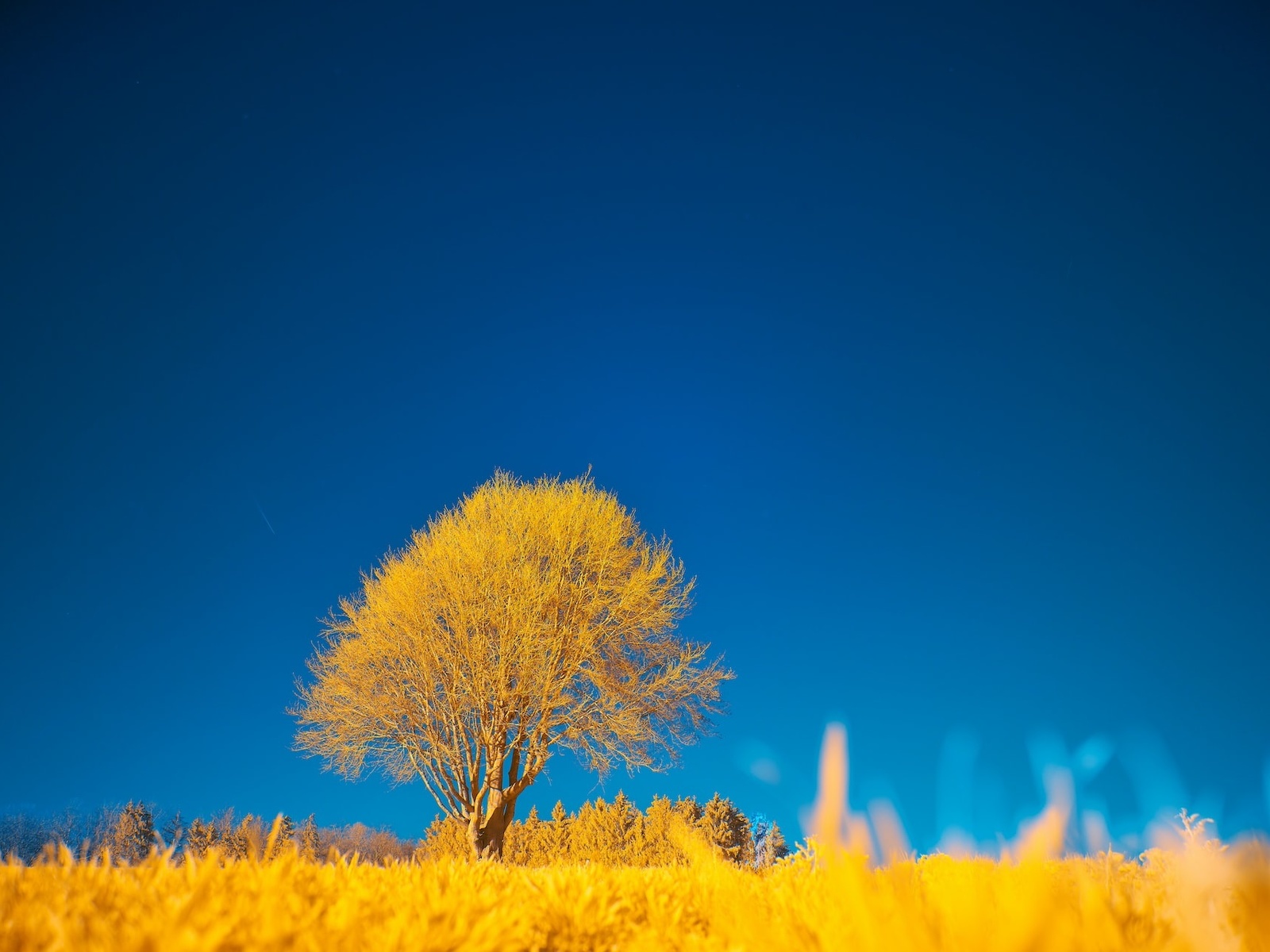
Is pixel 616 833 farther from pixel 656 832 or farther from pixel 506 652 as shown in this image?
pixel 506 652

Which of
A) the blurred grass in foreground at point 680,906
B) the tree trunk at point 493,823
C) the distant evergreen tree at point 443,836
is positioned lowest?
the blurred grass in foreground at point 680,906

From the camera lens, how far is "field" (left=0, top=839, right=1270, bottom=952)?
1.11m

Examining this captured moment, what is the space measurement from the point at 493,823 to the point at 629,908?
1304cm

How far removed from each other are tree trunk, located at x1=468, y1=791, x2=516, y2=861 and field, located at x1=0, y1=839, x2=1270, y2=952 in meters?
12.3

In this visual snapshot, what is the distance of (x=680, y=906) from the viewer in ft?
7.50

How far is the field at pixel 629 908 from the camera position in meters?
1.11

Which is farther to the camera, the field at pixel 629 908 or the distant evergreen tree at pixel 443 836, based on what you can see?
the distant evergreen tree at pixel 443 836

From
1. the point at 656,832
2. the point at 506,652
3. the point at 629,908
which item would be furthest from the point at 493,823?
the point at 629,908

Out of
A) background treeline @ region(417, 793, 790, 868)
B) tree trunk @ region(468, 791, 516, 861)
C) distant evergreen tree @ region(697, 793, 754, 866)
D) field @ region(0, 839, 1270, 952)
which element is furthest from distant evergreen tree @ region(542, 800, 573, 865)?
field @ region(0, 839, 1270, 952)

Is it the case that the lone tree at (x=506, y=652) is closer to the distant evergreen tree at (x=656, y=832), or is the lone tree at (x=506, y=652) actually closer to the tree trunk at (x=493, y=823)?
the tree trunk at (x=493, y=823)

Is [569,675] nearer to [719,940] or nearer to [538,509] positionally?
[538,509]

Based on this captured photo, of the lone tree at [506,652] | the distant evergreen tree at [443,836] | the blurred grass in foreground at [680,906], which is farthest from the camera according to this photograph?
the distant evergreen tree at [443,836]

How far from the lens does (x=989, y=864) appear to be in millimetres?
2188

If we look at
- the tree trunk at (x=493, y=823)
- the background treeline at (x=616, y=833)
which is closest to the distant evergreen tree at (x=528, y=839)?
the background treeline at (x=616, y=833)
